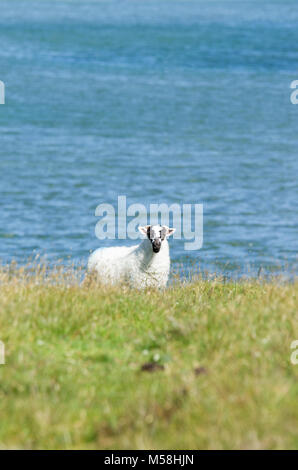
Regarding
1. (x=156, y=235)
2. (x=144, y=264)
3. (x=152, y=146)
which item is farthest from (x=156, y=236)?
(x=152, y=146)

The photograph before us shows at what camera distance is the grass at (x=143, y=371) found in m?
6.64

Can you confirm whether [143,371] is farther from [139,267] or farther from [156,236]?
[139,267]

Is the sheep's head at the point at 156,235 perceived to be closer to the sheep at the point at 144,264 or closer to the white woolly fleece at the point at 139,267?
the sheep at the point at 144,264

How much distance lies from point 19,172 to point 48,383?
36.2 metres

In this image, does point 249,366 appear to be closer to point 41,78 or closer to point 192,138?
point 192,138

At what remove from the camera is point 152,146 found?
49.9 m

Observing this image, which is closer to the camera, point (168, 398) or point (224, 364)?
point (168, 398)

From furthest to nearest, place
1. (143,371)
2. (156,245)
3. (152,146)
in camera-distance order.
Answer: (152,146) → (156,245) → (143,371)

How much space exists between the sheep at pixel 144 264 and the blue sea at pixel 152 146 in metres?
0.59

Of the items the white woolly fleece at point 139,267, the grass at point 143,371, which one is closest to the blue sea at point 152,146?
the white woolly fleece at point 139,267

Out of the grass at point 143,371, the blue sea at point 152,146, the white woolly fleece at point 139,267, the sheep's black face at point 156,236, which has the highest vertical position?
the blue sea at point 152,146

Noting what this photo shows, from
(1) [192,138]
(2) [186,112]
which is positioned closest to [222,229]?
(1) [192,138]

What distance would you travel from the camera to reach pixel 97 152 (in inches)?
1875

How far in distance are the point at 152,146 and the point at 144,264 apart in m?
35.7
